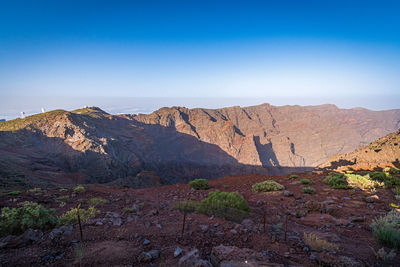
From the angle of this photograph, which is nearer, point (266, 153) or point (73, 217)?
point (73, 217)

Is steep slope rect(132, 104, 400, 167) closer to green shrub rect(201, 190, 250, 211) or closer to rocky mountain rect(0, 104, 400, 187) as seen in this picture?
rocky mountain rect(0, 104, 400, 187)

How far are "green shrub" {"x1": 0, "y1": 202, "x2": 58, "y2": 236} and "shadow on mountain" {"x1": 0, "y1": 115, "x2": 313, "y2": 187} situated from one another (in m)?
16.9

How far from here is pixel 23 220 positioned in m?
3.81

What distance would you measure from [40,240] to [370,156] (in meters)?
28.7

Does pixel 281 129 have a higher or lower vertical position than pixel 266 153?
higher

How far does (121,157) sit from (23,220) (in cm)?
4795

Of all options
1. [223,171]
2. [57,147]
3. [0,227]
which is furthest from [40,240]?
[223,171]

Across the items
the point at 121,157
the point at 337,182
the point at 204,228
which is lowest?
the point at 121,157

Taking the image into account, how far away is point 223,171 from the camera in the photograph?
76312mm

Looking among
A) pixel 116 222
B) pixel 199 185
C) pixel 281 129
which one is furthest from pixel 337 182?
pixel 281 129

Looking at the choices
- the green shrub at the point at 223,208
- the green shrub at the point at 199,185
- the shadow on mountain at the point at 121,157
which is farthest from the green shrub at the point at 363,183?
the shadow on mountain at the point at 121,157

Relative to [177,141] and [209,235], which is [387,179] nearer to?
[209,235]

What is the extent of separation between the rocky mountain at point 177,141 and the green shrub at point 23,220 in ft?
48.4

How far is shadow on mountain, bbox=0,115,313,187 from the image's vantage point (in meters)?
25.0
